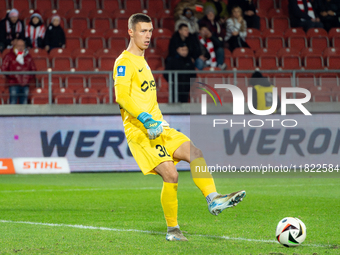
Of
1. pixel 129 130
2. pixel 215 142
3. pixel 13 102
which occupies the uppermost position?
pixel 129 130

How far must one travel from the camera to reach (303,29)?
17469 mm

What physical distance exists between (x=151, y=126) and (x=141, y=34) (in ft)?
3.09

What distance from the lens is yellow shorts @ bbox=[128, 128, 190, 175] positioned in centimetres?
495

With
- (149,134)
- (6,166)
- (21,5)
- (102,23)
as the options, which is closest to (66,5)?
(21,5)

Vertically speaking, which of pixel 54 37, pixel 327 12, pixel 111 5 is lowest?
pixel 54 37

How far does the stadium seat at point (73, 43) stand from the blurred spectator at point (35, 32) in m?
0.83

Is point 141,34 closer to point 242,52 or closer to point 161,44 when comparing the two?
point 242,52

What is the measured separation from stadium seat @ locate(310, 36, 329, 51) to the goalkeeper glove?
12813 millimetres

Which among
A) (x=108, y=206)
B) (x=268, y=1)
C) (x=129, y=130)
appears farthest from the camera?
(x=268, y=1)

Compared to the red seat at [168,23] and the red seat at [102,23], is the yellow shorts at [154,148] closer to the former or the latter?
the red seat at [102,23]

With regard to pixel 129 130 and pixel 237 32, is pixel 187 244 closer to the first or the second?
pixel 129 130

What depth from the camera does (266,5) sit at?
18.5 m

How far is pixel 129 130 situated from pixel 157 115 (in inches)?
12.3

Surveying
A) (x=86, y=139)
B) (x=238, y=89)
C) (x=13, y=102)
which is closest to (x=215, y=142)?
(x=238, y=89)
